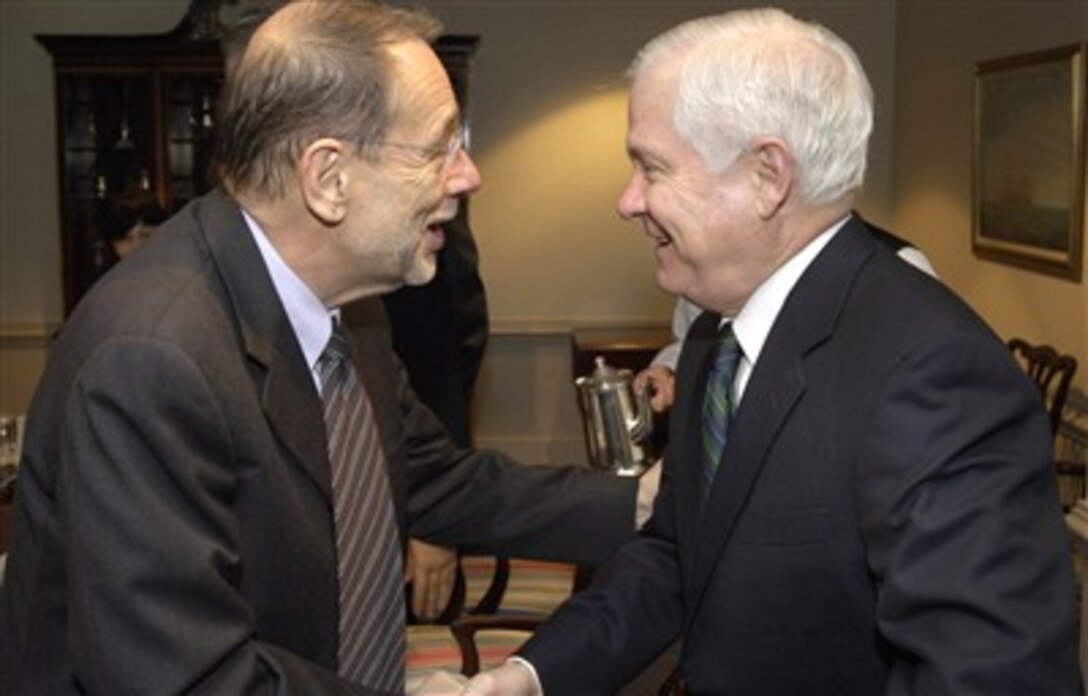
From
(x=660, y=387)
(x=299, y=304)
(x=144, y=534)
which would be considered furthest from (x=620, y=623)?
(x=660, y=387)

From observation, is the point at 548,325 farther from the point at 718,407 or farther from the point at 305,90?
the point at 305,90

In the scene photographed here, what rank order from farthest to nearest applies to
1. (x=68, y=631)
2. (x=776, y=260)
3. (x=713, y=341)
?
(x=713, y=341)
(x=776, y=260)
(x=68, y=631)

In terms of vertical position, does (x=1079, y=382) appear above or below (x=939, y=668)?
below

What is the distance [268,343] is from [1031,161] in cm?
387

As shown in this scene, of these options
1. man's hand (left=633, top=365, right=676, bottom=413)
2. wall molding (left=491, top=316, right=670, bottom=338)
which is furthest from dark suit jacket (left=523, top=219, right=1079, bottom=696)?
wall molding (left=491, top=316, right=670, bottom=338)

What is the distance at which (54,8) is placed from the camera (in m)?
6.59

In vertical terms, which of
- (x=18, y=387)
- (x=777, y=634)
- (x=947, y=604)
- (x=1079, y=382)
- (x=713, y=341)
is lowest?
(x=18, y=387)

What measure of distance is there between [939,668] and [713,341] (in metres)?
0.60

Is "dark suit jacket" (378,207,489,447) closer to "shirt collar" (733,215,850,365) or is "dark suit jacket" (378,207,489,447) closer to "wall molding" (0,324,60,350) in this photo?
"shirt collar" (733,215,850,365)

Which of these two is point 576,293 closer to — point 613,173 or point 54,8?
point 613,173

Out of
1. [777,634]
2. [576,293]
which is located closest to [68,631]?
[777,634]

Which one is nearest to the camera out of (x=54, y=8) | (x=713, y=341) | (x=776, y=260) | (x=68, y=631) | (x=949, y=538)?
(x=949, y=538)

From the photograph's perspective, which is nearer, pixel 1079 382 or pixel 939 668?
pixel 939 668

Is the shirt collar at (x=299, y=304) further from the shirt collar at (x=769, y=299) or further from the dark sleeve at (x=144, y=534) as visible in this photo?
the shirt collar at (x=769, y=299)
